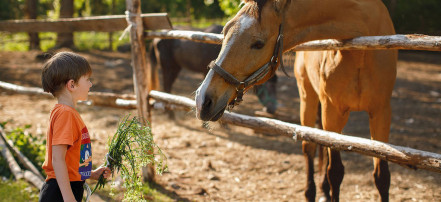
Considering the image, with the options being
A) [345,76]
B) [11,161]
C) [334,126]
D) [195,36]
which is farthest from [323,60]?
[11,161]

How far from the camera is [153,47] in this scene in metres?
6.92

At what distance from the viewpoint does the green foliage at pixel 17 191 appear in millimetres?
3395

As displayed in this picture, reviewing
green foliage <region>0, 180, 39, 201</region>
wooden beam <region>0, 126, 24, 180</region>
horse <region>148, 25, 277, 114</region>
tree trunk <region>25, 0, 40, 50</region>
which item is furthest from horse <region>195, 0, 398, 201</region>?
tree trunk <region>25, 0, 40, 50</region>

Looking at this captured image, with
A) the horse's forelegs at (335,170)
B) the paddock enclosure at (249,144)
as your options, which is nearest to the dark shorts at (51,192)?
the paddock enclosure at (249,144)

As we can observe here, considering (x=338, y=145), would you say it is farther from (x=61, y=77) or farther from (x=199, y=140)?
(x=199, y=140)

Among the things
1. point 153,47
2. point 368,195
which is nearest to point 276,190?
point 368,195

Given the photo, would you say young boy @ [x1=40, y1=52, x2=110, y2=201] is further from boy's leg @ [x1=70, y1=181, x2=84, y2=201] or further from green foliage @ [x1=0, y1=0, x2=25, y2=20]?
green foliage @ [x1=0, y1=0, x2=25, y2=20]

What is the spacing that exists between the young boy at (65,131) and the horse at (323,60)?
2.06ft

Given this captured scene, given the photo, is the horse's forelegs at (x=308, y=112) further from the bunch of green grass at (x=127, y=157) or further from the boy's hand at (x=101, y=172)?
the boy's hand at (x=101, y=172)

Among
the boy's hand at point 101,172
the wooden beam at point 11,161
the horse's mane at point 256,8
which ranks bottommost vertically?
the wooden beam at point 11,161

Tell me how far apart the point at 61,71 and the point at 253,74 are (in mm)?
1038

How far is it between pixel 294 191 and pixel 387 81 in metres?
1.75

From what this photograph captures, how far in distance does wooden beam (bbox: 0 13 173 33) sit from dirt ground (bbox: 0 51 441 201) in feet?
2.96

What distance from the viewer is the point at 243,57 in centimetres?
208
